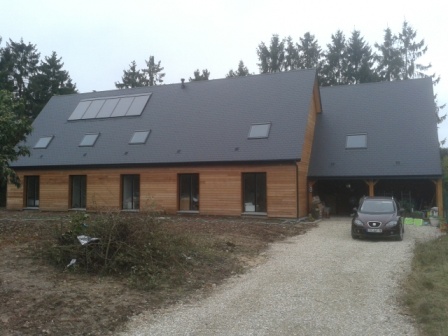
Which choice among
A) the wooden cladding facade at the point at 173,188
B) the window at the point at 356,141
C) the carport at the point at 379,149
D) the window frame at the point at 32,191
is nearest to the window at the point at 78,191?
the wooden cladding facade at the point at 173,188

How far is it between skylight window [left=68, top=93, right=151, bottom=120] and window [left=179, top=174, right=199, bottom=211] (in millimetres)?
5949

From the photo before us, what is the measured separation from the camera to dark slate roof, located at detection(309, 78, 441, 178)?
66.5ft

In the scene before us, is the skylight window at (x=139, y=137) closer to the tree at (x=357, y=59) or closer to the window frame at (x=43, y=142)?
the window frame at (x=43, y=142)

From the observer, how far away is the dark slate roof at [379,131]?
20266mm

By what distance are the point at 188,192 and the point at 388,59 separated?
31.7 m

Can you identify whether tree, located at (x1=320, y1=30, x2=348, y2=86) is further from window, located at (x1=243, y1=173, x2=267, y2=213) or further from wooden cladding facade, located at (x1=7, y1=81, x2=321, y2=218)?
window, located at (x1=243, y1=173, x2=267, y2=213)

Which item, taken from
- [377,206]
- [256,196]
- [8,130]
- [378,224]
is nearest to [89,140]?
[256,196]

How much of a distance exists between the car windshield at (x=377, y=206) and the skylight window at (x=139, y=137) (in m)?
12.1

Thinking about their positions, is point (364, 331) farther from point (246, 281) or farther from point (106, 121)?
point (106, 121)

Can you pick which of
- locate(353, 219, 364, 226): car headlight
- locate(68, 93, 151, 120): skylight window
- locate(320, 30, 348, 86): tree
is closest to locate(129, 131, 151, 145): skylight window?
locate(68, 93, 151, 120): skylight window

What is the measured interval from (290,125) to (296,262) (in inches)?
436

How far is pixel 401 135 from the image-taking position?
21641mm

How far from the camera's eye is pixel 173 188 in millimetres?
21531

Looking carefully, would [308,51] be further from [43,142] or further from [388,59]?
[43,142]
